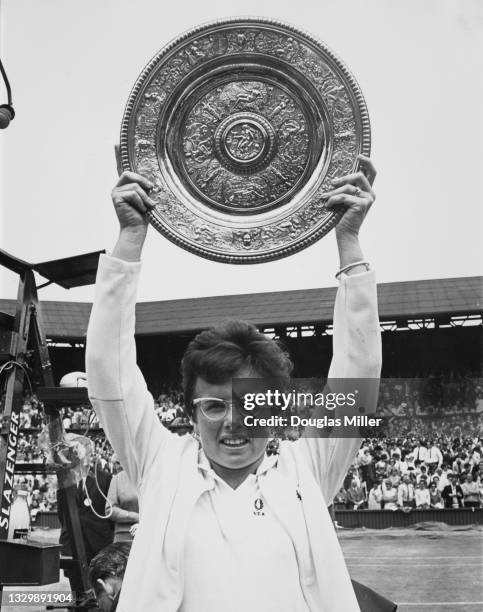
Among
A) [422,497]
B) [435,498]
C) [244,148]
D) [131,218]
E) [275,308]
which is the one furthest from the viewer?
[275,308]

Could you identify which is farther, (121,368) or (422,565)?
(422,565)

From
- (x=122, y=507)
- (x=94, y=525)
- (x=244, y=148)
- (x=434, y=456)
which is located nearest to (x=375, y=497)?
(x=434, y=456)

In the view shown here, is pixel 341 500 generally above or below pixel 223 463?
below

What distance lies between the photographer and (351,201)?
6.39 ft

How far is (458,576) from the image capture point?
8406 millimetres

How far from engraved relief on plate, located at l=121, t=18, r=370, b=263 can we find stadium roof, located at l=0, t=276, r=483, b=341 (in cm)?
1509

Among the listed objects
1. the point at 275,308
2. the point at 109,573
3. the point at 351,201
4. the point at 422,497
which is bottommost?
the point at 109,573

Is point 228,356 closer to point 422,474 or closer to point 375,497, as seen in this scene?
point 375,497

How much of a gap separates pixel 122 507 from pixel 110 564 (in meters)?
1.59

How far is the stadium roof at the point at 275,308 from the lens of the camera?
60.8 ft

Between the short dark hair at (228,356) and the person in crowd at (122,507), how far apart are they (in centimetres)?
322

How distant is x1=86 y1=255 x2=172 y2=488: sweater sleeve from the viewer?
1.77m

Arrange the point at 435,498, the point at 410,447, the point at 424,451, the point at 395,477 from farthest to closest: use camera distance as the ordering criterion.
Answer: the point at 410,447
the point at 424,451
the point at 395,477
the point at 435,498

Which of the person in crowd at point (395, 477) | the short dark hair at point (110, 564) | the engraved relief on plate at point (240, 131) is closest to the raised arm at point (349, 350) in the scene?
the engraved relief on plate at point (240, 131)
